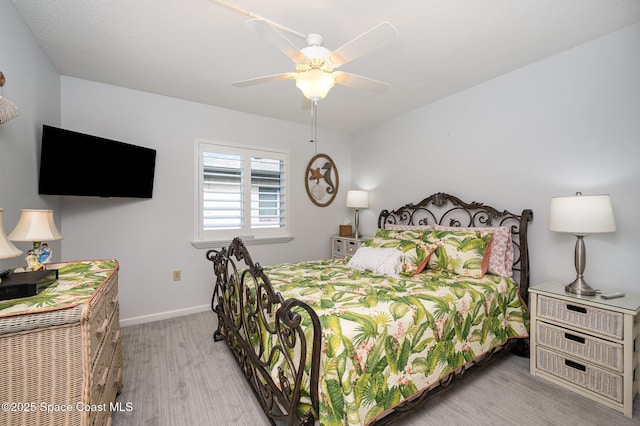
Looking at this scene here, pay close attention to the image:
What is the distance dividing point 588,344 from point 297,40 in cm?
299

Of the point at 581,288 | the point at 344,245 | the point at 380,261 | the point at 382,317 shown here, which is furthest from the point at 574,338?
the point at 344,245

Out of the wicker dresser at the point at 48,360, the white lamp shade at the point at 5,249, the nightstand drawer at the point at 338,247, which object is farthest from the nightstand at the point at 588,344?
the white lamp shade at the point at 5,249

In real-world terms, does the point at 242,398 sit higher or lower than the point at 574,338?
lower

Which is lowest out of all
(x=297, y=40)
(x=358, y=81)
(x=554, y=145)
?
(x=554, y=145)

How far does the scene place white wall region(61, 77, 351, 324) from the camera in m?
2.79

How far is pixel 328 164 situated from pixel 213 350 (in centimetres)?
302

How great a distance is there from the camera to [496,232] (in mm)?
2543

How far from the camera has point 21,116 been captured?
1.87 meters

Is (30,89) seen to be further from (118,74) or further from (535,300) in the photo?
(535,300)

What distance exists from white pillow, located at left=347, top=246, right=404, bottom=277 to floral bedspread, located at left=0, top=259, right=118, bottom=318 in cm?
191

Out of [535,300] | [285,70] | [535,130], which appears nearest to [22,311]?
[285,70]

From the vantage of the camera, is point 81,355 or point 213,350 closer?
point 81,355

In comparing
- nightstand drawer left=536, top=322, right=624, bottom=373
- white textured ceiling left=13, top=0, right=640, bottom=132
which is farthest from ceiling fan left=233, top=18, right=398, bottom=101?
nightstand drawer left=536, top=322, right=624, bottom=373

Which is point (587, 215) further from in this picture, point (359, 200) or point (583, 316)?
point (359, 200)
